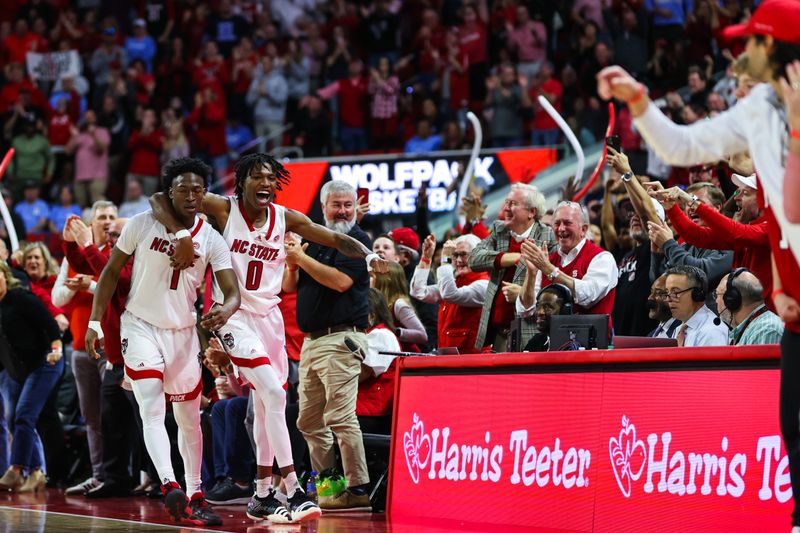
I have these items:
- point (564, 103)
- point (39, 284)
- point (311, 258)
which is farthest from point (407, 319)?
point (564, 103)

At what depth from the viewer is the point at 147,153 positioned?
1908cm

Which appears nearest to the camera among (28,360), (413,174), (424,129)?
(28,360)

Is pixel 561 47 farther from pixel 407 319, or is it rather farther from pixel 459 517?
pixel 459 517

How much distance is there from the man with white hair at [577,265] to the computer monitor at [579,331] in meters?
0.74

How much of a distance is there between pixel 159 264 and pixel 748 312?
11.7 ft

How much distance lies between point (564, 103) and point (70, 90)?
867cm

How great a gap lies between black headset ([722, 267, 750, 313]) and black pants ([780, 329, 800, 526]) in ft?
7.06

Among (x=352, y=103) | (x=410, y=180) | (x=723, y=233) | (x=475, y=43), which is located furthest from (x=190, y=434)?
(x=475, y=43)

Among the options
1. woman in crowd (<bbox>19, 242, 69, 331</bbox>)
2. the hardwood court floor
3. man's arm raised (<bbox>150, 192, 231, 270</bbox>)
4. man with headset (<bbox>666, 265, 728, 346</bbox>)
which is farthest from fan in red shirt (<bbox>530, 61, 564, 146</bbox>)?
man's arm raised (<bbox>150, 192, 231, 270</bbox>)

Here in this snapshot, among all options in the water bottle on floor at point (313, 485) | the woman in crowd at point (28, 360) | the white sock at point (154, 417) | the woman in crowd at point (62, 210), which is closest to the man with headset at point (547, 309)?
the water bottle on floor at point (313, 485)

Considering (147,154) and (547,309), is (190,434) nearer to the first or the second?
(547,309)

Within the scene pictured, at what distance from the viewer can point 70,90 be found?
810 inches

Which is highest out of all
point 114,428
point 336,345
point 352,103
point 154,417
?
point 352,103

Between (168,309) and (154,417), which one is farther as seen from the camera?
(168,309)
